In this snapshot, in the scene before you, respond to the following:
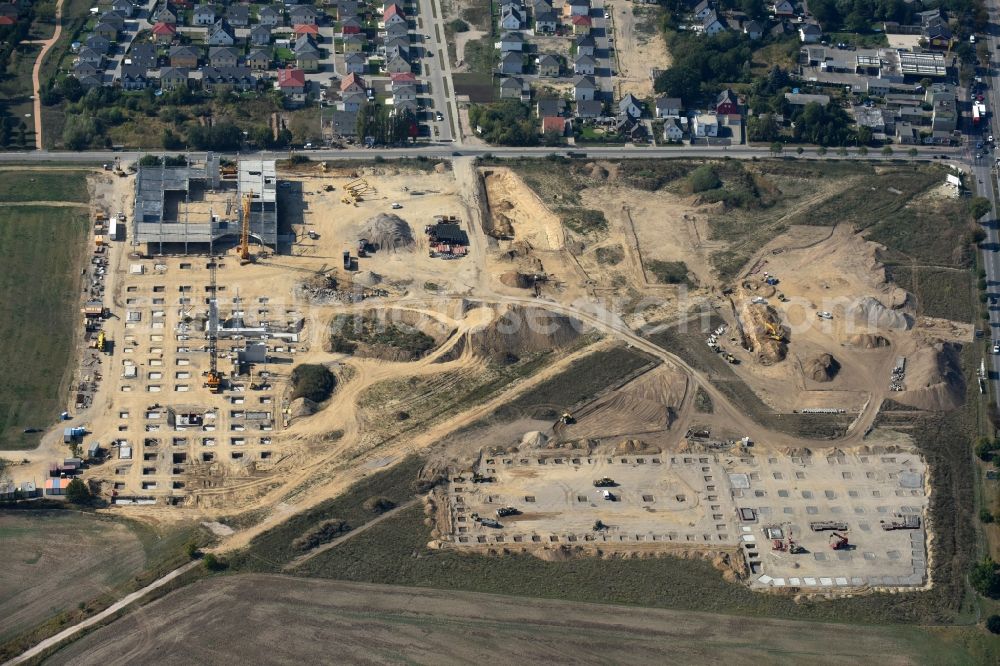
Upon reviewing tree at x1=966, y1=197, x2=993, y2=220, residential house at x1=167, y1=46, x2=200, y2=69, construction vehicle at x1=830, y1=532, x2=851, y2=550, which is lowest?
construction vehicle at x1=830, y1=532, x2=851, y2=550

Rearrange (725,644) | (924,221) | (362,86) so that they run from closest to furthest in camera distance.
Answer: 1. (725,644)
2. (924,221)
3. (362,86)

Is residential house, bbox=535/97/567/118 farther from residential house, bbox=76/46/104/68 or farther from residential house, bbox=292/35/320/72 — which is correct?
residential house, bbox=76/46/104/68

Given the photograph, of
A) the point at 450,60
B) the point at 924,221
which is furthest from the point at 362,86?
the point at 924,221

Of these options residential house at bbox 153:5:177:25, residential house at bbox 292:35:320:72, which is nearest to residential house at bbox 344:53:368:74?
residential house at bbox 292:35:320:72

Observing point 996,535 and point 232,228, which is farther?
point 232,228

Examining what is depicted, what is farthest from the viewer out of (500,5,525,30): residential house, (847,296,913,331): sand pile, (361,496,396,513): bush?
(500,5,525,30): residential house

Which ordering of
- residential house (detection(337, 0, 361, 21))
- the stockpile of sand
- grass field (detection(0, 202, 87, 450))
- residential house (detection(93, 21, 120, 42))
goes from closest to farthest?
grass field (detection(0, 202, 87, 450)) < the stockpile of sand < residential house (detection(93, 21, 120, 42)) < residential house (detection(337, 0, 361, 21))

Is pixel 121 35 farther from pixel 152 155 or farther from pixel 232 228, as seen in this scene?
pixel 232 228
